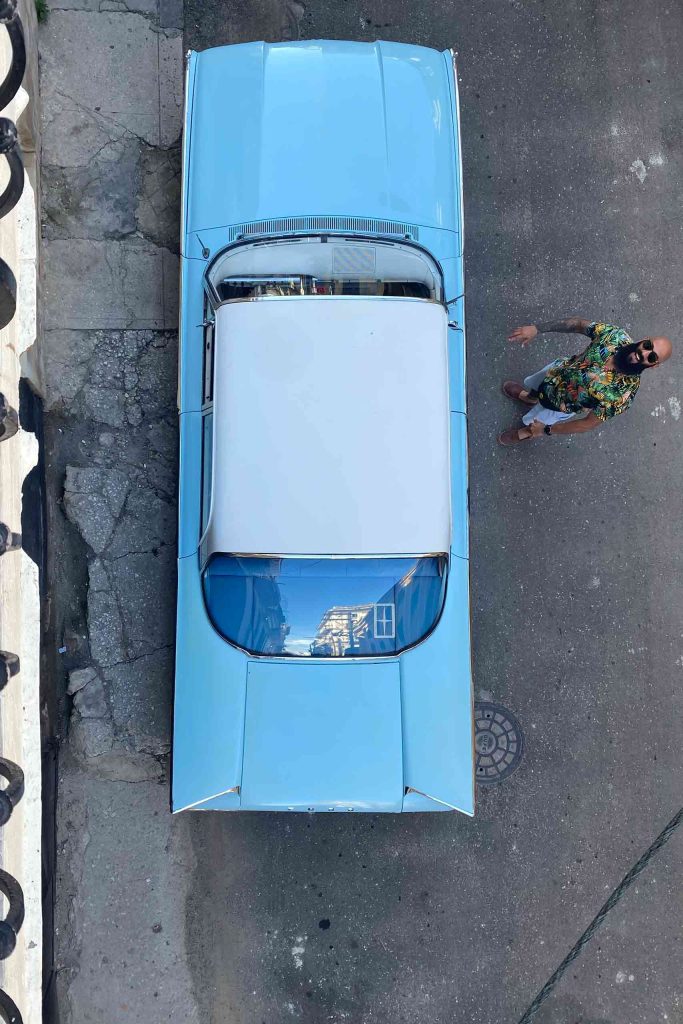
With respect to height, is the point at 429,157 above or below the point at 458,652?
above

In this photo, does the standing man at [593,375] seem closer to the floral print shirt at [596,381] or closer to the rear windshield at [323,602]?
the floral print shirt at [596,381]

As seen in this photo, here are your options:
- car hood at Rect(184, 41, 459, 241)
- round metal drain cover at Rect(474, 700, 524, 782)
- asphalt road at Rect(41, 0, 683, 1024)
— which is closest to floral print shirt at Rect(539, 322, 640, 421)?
asphalt road at Rect(41, 0, 683, 1024)

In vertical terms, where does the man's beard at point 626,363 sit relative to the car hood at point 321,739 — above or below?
above

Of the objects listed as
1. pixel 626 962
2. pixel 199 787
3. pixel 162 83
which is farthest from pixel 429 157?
pixel 626 962

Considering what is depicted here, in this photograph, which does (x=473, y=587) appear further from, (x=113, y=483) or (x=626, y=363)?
(x=113, y=483)

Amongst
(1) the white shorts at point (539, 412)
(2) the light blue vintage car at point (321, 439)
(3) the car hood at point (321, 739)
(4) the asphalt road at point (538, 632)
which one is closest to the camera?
(2) the light blue vintage car at point (321, 439)

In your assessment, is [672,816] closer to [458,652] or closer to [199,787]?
[458,652]

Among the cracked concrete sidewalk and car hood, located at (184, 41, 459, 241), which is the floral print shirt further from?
the cracked concrete sidewalk

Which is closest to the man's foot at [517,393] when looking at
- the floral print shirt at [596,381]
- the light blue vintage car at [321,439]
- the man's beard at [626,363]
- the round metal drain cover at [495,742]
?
the floral print shirt at [596,381]
